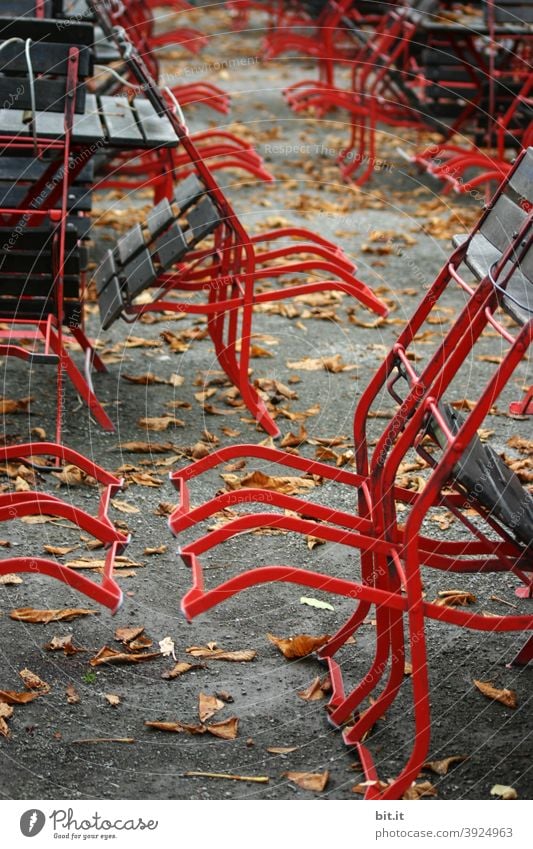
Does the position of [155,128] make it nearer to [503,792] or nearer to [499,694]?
[499,694]

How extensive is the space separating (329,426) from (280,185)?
14.7 ft

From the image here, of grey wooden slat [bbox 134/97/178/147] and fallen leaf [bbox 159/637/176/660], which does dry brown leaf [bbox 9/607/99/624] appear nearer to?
fallen leaf [bbox 159/637/176/660]

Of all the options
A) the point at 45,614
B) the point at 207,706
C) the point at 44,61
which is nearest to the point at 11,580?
the point at 45,614

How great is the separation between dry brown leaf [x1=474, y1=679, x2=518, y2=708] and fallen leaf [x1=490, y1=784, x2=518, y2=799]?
16.2 inches

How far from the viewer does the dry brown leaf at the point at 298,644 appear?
381 cm

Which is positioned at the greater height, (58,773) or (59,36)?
(59,36)

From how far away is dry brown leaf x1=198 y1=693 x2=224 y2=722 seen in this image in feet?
11.5

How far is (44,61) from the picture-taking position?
5.25 meters

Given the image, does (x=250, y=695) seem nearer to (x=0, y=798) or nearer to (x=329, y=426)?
(x=0, y=798)

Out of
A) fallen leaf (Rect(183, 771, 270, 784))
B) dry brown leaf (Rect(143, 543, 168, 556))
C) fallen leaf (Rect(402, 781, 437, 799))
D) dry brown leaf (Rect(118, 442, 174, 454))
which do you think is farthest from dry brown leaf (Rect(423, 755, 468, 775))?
→ dry brown leaf (Rect(118, 442, 174, 454))

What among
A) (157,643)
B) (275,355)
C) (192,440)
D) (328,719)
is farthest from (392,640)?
(275,355)

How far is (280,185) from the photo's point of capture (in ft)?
31.3

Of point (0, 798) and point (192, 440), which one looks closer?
point (0, 798)

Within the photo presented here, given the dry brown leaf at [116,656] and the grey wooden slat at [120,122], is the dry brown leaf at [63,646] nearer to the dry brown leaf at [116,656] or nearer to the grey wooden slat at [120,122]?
the dry brown leaf at [116,656]
